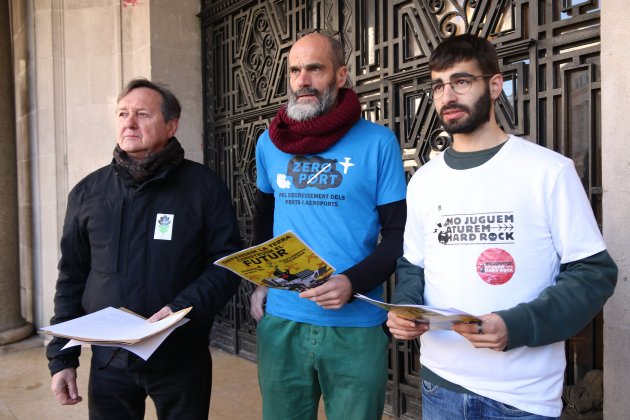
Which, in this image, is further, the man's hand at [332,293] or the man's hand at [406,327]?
the man's hand at [332,293]

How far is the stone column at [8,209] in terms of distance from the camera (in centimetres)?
602

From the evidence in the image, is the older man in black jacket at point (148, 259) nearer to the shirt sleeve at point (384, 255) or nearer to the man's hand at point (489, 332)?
the shirt sleeve at point (384, 255)

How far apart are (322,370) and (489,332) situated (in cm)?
92

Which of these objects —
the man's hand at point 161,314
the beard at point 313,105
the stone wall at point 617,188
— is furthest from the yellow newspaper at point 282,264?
the stone wall at point 617,188

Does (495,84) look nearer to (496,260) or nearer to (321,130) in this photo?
(496,260)

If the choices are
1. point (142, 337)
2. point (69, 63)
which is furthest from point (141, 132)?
point (69, 63)

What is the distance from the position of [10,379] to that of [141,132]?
3.89 m

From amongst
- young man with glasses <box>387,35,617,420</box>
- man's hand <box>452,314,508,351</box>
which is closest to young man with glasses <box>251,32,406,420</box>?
young man with glasses <box>387,35,617,420</box>

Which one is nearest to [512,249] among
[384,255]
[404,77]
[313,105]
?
[384,255]

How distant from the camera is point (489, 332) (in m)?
1.43

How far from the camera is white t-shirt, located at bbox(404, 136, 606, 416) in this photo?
1.51 meters

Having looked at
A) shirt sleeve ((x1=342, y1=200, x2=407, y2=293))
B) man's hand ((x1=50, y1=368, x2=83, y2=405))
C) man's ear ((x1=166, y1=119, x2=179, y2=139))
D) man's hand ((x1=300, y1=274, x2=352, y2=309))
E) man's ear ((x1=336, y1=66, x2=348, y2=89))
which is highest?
man's ear ((x1=336, y1=66, x2=348, y2=89))

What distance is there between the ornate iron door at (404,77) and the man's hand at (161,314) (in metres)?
2.00

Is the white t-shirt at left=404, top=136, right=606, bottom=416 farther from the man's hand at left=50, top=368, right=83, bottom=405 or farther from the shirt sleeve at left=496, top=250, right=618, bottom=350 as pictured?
the man's hand at left=50, top=368, right=83, bottom=405
